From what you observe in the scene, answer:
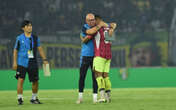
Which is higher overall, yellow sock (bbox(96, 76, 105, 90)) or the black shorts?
the black shorts

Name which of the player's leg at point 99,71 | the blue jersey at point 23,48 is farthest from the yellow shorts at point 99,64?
the blue jersey at point 23,48

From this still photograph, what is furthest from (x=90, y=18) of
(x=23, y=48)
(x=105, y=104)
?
(x=105, y=104)

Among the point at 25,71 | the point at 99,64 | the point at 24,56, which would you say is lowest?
the point at 25,71

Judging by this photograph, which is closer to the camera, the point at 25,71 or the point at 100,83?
the point at 100,83

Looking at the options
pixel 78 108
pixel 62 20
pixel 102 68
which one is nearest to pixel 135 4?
pixel 62 20

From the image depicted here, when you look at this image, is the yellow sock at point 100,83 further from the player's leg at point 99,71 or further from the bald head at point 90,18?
the bald head at point 90,18

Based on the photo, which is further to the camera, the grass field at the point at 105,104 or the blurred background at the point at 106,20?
the blurred background at the point at 106,20

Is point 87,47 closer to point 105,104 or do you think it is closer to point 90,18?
point 90,18

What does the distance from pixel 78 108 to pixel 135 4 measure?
12586 mm

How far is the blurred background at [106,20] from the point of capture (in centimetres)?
1941

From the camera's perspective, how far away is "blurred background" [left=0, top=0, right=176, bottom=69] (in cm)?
1941

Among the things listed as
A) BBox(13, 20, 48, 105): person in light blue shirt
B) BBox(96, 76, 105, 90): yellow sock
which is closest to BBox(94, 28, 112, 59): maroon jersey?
BBox(96, 76, 105, 90): yellow sock

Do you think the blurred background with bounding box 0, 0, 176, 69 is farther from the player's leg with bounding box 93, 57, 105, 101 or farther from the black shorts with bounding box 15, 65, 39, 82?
the player's leg with bounding box 93, 57, 105, 101

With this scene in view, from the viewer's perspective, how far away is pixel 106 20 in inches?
786
